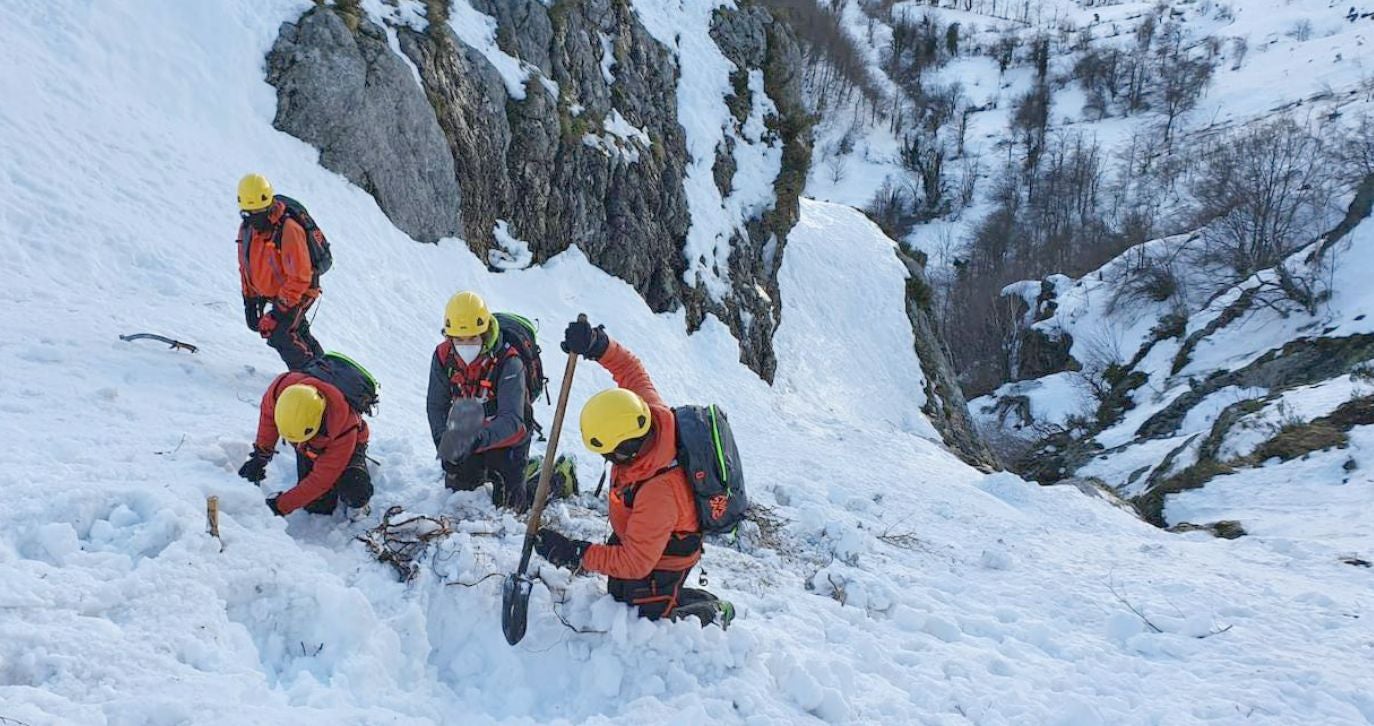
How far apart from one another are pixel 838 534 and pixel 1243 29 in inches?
4461

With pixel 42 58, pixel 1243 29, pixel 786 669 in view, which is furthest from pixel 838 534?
pixel 1243 29

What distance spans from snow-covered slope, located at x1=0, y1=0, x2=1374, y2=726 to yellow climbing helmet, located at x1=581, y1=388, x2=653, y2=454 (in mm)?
1080

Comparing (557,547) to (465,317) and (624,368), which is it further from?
(465,317)

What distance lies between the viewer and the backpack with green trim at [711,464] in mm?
4316

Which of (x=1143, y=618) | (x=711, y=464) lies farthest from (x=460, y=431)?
(x=1143, y=618)

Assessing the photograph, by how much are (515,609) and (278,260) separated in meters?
4.74

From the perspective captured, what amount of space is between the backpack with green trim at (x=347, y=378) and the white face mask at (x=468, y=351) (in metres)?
0.64

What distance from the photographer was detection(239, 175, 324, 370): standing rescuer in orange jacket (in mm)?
7227

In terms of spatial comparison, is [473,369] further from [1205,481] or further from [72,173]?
[1205,481]

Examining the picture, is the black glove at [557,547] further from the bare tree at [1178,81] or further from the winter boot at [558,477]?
the bare tree at [1178,81]

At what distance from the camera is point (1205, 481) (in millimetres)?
14469

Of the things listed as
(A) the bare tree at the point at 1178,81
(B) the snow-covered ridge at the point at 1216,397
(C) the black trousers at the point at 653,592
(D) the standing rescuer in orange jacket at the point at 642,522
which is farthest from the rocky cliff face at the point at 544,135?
(A) the bare tree at the point at 1178,81

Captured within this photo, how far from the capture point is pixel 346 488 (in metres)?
5.05

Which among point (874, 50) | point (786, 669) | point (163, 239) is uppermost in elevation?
point (874, 50)
